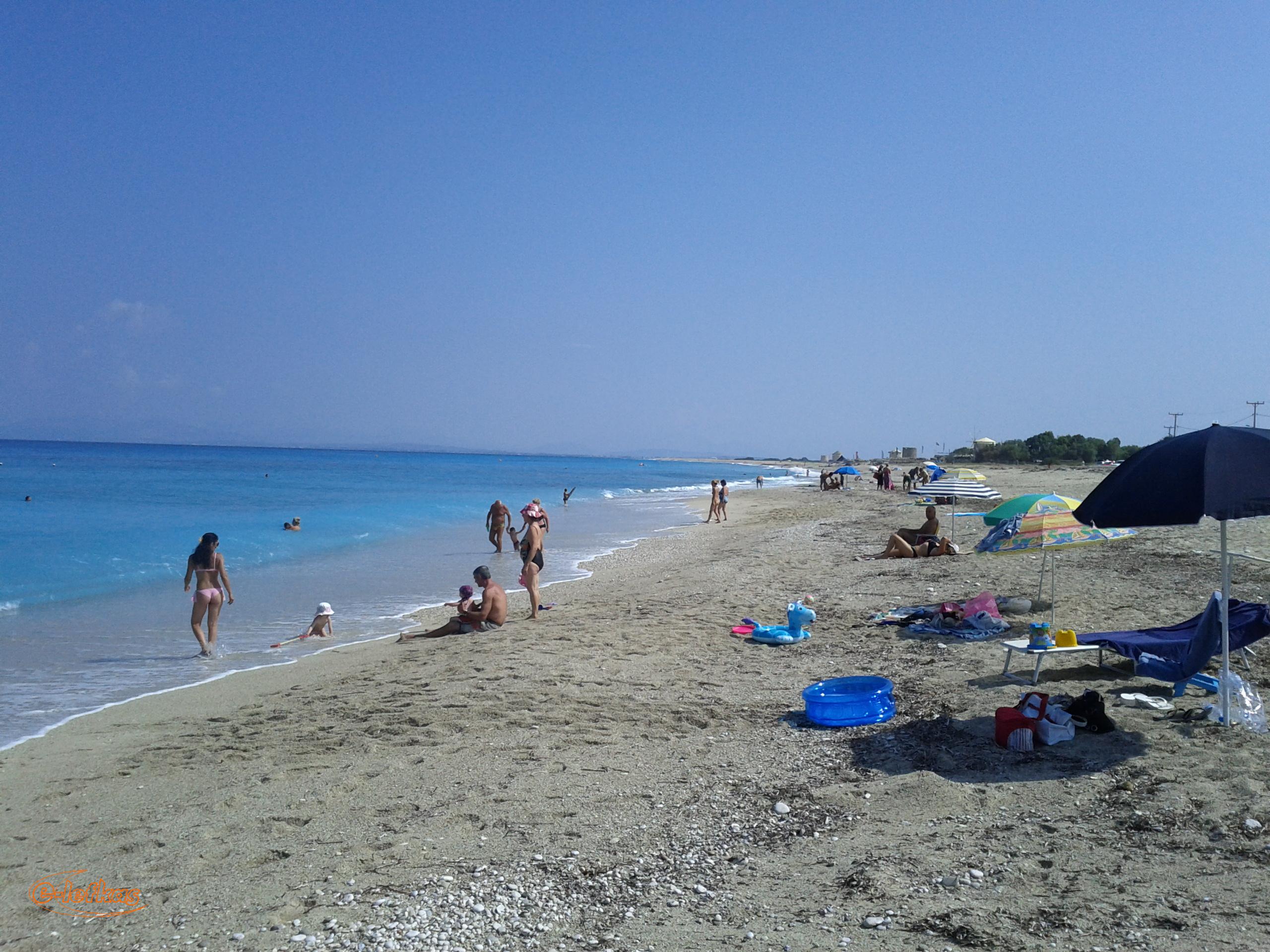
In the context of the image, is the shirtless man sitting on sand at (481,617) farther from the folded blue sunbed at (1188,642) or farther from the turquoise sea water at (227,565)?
the folded blue sunbed at (1188,642)

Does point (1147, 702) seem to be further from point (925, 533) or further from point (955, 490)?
point (925, 533)

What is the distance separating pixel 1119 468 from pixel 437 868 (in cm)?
481

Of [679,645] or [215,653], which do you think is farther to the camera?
[215,653]

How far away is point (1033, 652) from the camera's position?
21.3 feet

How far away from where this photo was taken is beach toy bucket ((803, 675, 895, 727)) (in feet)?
19.5

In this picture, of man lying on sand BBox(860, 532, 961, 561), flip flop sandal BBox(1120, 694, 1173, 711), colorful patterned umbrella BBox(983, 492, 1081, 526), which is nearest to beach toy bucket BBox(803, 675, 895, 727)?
flip flop sandal BBox(1120, 694, 1173, 711)

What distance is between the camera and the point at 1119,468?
17.7 ft

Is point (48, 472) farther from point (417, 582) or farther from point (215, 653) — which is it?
point (215, 653)

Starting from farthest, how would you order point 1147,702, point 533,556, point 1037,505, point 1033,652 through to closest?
point 533,556 < point 1037,505 < point 1033,652 < point 1147,702

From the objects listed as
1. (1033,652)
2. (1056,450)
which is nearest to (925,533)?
(1033,652)

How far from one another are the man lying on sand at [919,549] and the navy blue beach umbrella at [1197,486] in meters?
8.95

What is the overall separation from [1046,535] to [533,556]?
6317 millimetres

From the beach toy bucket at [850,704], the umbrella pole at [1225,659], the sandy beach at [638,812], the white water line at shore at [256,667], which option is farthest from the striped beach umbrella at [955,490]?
the umbrella pole at [1225,659]

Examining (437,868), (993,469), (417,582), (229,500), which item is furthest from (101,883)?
(993,469)
